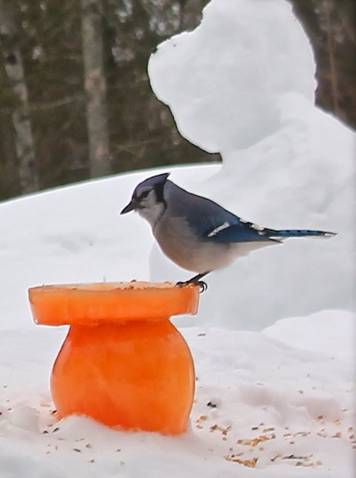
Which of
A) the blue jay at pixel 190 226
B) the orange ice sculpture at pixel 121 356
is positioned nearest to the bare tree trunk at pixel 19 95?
the blue jay at pixel 190 226

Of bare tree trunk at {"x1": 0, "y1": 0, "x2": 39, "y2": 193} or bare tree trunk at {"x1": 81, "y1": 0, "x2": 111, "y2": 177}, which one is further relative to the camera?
bare tree trunk at {"x1": 0, "y1": 0, "x2": 39, "y2": 193}

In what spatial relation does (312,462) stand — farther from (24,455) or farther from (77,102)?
(77,102)

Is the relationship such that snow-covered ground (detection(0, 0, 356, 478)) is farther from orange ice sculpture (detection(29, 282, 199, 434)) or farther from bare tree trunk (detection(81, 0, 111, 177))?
bare tree trunk (detection(81, 0, 111, 177))

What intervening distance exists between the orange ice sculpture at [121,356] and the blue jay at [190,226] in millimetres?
206

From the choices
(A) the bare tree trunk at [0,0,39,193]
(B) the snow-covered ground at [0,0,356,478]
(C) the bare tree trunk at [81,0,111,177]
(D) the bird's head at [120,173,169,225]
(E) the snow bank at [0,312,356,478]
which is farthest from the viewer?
(A) the bare tree trunk at [0,0,39,193]

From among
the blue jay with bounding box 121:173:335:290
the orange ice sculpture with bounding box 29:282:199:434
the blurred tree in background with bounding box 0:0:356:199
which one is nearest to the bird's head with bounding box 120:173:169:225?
the blue jay with bounding box 121:173:335:290

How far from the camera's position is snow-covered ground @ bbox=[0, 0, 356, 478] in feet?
6.72

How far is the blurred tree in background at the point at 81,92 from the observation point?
993 cm

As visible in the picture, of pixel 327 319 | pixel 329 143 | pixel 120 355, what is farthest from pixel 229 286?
pixel 120 355

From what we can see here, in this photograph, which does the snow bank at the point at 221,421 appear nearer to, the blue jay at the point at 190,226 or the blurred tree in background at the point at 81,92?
the blue jay at the point at 190,226

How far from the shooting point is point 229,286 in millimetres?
3836

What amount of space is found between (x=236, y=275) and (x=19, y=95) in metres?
6.66

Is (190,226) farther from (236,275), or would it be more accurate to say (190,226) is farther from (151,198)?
(236,275)

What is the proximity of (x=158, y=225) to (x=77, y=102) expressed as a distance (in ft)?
27.9
